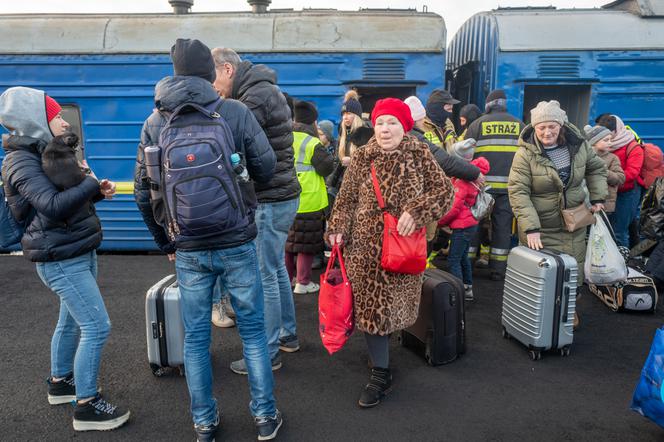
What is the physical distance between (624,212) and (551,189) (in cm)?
264

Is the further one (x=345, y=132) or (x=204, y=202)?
(x=345, y=132)

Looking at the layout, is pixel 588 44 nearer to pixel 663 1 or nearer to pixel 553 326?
pixel 663 1

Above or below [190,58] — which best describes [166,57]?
above

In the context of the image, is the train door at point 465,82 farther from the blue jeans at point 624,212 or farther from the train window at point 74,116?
the train window at point 74,116

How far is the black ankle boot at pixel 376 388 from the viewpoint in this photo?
3.22 m

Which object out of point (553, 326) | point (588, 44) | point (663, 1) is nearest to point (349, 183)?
point (553, 326)

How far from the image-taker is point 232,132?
2.57m

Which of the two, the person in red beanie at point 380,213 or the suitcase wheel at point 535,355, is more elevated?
the person in red beanie at point 380,213

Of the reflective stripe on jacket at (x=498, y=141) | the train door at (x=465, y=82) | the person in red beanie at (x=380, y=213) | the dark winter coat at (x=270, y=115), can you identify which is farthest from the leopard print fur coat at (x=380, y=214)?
the train door at (x=465, y=82)

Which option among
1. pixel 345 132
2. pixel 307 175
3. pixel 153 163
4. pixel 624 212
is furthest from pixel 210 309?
pixel 624 212

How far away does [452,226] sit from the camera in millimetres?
4883

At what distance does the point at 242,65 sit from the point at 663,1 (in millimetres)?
5610

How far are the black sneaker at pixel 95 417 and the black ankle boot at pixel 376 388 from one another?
4.82ft

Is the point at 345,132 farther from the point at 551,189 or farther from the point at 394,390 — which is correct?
the point at 394,390
